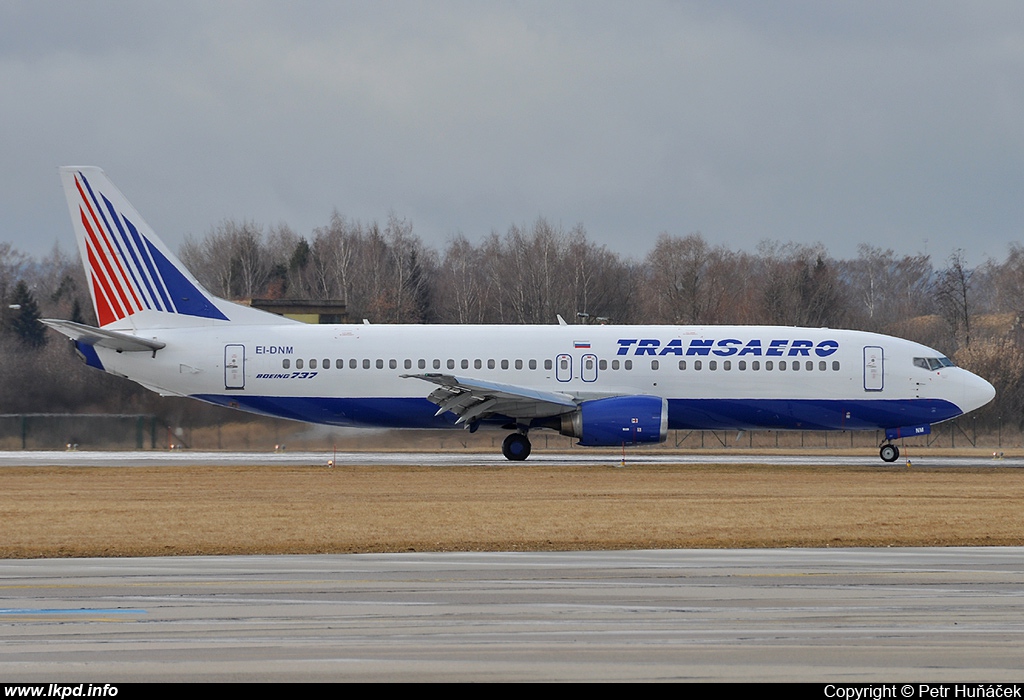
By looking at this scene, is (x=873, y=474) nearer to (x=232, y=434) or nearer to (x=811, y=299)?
(x=232, y=434)

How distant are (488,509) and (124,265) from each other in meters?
17.4

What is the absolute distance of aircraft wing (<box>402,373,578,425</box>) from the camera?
3067cm

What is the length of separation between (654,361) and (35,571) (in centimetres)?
2149

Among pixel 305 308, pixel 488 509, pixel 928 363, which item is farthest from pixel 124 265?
pixel 305 308

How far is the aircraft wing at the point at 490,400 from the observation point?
30.7 m

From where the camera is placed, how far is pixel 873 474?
2817 cm

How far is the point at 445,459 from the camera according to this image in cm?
3328

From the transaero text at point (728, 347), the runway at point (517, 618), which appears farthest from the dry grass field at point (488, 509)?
the transaero text at point (728, 347)

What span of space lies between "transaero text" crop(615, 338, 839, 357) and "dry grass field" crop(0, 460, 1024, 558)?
13.8 feet

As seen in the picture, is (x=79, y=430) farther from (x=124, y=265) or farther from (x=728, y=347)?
(x=728, y=347)

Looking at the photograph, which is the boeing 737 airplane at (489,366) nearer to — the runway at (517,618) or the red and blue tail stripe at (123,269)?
the red and blue tail stripe at (123,269)

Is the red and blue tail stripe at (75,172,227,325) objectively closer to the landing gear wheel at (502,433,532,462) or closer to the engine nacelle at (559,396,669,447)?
the landing gear wheel at (502,433,532,462)

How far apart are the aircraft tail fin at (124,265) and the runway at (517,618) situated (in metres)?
20.4
